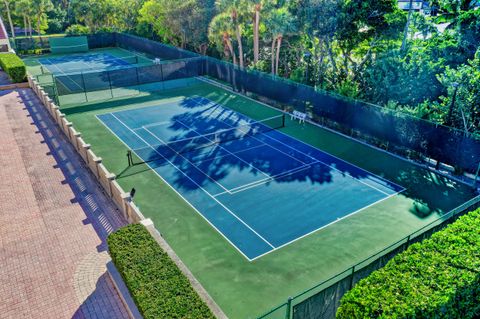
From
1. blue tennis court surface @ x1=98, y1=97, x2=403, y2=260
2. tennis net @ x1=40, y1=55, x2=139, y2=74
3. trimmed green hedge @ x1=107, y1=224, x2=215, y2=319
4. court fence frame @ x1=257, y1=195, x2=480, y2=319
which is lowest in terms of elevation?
blue tennis court surface @ x1=98, y1=97, x2=403, y2=260

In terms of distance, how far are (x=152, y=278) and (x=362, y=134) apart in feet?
56.9

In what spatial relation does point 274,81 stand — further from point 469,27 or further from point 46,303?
point 46,303

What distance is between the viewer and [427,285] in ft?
32.4

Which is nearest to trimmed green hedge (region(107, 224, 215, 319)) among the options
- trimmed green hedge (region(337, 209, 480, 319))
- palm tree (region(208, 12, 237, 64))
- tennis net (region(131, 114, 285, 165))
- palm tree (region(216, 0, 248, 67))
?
trimmed green hedge (region(337, 209, 480, 319))

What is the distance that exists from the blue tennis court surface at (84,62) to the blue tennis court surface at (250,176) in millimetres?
18460

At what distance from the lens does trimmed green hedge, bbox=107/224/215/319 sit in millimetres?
9398

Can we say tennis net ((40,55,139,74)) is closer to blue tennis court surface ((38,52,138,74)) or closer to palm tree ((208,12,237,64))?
blue tennis court surface ((38,52,138,74))

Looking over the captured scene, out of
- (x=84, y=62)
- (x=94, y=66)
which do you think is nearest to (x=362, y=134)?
(x=94, y=66)

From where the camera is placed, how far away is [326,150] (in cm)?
2280

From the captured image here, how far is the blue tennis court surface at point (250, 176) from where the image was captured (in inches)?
624

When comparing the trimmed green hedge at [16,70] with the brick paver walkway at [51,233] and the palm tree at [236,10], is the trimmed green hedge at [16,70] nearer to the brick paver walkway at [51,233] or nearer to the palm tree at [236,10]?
the brick paver walkway at [51,233]

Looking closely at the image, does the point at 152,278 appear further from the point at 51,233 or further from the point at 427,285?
the point at 427,285

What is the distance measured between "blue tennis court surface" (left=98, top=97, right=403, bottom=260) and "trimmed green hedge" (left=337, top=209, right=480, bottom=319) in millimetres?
4968

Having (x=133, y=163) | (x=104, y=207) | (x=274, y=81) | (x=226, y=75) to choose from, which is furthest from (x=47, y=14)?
(x=104, y=207)
